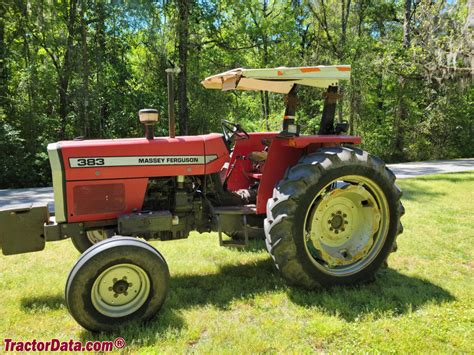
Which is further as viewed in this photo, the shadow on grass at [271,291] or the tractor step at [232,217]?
the tractor step at [232,217]

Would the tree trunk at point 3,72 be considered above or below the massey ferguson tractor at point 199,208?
above

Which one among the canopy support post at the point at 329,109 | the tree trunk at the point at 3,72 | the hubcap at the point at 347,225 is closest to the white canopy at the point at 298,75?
the canopy support post at the point at 329,109

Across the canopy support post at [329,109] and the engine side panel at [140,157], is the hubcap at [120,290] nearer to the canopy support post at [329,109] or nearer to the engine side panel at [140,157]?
the engine side panel at [140,157]

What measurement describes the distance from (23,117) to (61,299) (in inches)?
377

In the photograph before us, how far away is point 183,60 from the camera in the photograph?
1345 cm

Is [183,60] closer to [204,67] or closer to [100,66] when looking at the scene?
[204,67]

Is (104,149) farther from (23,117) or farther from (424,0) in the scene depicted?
(424,0)

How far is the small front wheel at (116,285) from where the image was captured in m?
2.68

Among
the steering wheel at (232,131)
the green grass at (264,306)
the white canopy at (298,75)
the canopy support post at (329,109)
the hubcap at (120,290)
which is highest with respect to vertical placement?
the white canopy at (298,75)

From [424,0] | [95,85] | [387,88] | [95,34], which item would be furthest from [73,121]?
[387,88]

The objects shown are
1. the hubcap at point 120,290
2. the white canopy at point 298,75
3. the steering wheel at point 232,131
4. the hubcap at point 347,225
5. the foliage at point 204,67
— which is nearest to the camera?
the hubcap at point 120,290

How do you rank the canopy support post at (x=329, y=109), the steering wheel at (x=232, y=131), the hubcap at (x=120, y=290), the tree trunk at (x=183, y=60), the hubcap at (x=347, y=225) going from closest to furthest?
the hubcap at (x=120, y=290) < the hubcap at (x=347, y=225) < the canopy support post at (x=329, y=109) < the steering wheel at (x=232, y=131) < the tree trunk at (x=183, y=60)

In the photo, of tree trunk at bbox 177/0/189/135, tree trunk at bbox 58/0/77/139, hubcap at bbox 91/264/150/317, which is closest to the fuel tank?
hubcap at bbox 91/264/150/317

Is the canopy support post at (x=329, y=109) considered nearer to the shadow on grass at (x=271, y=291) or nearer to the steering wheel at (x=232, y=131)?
the steering wheel at (x=232, y=131)
